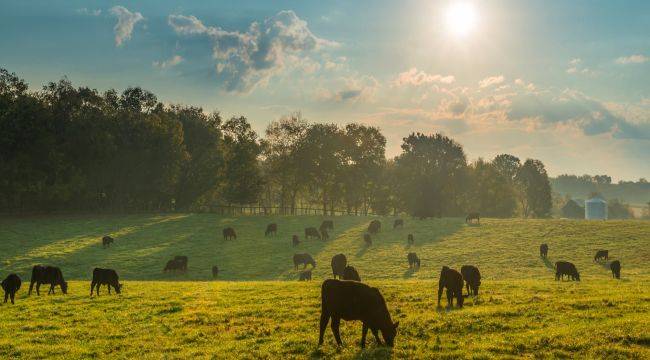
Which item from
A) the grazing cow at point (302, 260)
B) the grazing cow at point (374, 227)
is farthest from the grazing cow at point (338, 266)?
the grazing cow at point (374, 227)

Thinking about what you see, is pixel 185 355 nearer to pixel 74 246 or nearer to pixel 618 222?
pixel 74 246

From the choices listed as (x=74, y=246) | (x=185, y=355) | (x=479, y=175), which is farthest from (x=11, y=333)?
(x=479, y=175)

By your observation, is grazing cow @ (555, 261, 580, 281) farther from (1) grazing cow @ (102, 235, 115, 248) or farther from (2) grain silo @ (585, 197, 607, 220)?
(2) grain silo @ (585, 197, 607, 220)

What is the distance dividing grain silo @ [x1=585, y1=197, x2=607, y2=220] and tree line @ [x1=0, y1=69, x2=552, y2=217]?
1105 cm

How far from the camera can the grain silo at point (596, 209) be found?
11775 centimetres

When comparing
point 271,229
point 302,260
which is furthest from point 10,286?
point 271,229

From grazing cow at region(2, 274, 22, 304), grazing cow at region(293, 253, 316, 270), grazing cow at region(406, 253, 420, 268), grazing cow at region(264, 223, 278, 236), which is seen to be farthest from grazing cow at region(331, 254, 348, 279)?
grazing cow at region(264, 223, 278, 236)

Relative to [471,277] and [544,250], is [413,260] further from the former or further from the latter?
[471,277]

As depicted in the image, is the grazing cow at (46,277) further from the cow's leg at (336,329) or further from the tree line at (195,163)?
the tree line at (195,163)

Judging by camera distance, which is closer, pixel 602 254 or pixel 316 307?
pixel 316 307

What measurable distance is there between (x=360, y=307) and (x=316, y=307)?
7.54m

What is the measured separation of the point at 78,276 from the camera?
43.6 meters

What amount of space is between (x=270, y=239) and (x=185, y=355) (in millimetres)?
46964

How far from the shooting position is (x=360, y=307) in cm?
1342
